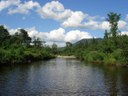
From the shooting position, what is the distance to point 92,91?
46000 mm

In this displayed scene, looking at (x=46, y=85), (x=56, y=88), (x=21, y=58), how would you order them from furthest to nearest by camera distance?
(x=21, y=58)
(x=46, y=85)
(x=56, y=88)

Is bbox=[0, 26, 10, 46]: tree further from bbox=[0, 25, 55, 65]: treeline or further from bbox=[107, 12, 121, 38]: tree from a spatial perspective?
bbox=[107, 12, 121, 38]: tree

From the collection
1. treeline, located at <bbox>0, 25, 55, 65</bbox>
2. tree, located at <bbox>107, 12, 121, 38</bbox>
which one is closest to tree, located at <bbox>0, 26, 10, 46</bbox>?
treeline, located at <bbox>0, 25, 55, 65</bbox>

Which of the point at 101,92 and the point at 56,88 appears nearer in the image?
the point at 101,92

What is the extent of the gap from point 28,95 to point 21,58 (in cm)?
7891

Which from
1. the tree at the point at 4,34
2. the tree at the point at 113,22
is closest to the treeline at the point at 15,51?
the tree at the point at 4,34

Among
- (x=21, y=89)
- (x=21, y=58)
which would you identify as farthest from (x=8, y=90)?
(x=21, y=58)

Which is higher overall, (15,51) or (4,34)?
(4,34)

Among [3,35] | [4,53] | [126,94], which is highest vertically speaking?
[3,35]

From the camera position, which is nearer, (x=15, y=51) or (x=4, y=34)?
(x=15, y=51)

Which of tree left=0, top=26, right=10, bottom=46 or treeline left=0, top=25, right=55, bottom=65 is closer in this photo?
treeline left=0, top=25, right=55, bottom=65

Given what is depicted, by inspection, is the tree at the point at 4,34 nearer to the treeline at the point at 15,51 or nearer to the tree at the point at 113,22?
the treeline at the point at 15,51

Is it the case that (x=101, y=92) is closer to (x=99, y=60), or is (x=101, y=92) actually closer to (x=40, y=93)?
(x=40, y=93)

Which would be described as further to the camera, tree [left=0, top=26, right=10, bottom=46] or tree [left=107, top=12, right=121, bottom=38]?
tree [left=0, top=26, right=10, bottom=46]
